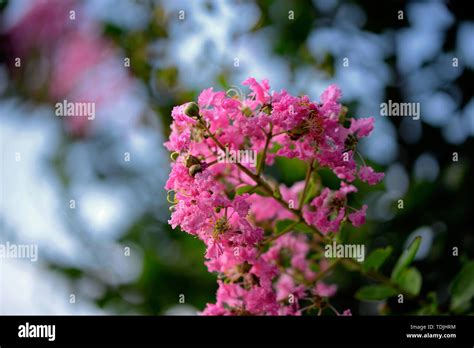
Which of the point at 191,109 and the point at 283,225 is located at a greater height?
the point at 191,109

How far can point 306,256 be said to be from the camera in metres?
1.78

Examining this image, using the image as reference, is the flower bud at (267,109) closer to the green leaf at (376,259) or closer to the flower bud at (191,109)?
the flower bud at (191,109)

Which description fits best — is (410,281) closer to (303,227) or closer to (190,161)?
(303,227)

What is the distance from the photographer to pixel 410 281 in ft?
5.33

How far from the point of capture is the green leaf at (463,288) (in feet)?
5.24

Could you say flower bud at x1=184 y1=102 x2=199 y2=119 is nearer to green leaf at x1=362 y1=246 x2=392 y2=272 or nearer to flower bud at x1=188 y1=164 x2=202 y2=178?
flower bud at x1=188 y1=164 x2=202 y2=178

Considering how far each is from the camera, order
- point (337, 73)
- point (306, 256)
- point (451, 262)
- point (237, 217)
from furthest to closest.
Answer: point (337, 73), point (451, 262), point (306, 256), point (237, 217)

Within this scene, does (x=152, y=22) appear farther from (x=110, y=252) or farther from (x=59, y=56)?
(x=110, y=252)

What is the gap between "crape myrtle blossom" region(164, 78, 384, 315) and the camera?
4.16 ft

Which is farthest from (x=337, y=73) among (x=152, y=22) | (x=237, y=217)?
(x=237, y=217)

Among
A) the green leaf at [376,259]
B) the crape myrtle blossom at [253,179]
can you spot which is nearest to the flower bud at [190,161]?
the crape myrtle blossom at [253,179]

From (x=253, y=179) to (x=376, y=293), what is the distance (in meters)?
0.50

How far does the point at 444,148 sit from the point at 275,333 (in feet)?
3.07

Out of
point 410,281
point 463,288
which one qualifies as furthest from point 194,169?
point 463,288
